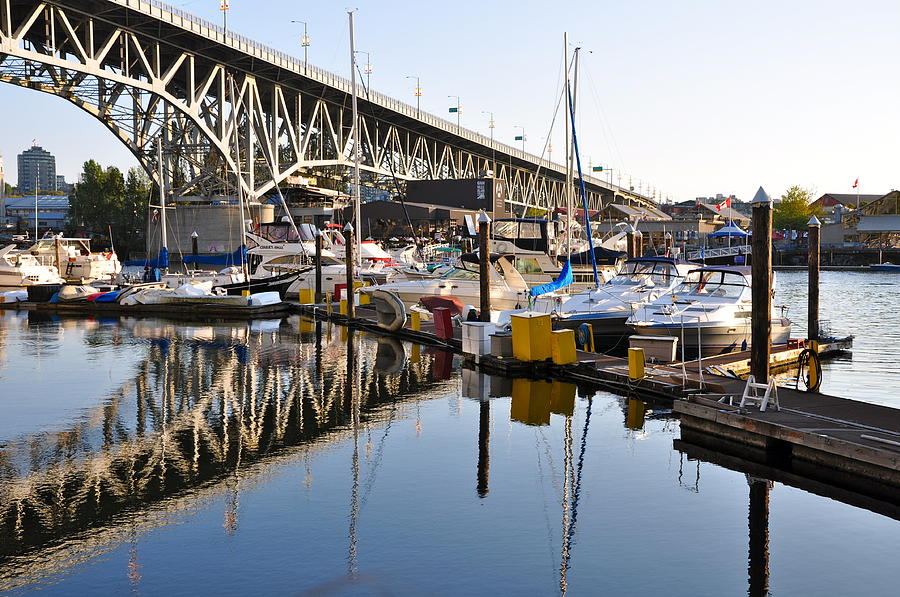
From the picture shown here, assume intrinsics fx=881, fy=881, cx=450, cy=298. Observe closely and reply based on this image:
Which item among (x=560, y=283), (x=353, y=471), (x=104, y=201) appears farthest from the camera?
(x=104, y=201)

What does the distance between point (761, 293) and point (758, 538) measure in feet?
21.0

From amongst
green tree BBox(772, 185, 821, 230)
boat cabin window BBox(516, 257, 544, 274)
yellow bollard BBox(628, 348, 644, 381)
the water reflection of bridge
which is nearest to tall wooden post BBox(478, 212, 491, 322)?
the water reflection of bridge

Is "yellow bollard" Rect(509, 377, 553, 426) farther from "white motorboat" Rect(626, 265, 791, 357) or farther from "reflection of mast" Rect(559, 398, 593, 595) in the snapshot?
"white motorboat" Rect(626, 265, 791, 357)

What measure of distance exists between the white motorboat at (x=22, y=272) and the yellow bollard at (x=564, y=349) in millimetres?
38451

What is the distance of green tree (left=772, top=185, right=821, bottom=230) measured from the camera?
137375 millimetres

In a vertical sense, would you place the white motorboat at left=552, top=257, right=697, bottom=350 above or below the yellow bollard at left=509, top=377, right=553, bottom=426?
above

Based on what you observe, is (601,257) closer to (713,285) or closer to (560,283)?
(560,283)

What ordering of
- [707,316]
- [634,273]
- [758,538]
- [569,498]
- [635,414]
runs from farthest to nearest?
[634,273], [707,316], [635,414], [569,498], [758,538]

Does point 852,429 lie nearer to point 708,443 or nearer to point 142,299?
point 708,443

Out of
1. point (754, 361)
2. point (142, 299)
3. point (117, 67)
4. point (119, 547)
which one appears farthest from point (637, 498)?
point (117, 67)

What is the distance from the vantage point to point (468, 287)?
3506 cm

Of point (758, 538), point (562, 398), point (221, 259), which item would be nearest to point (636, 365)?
point (562, 398)

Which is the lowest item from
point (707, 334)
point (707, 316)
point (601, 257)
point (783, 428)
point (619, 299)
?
point (783, 428)

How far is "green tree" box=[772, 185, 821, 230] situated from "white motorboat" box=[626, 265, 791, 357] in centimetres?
11759
